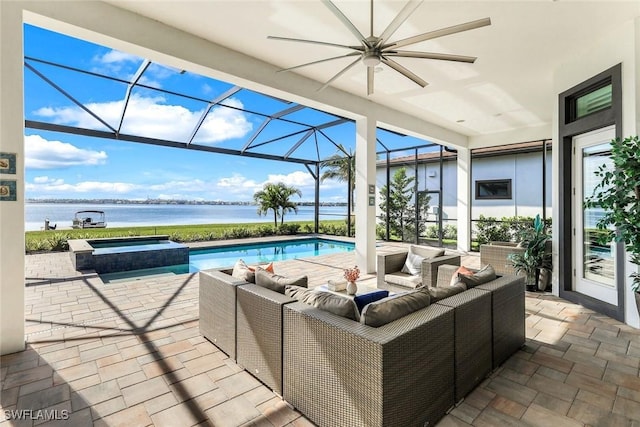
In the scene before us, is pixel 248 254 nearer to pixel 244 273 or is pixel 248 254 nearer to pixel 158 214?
pixel 244 273

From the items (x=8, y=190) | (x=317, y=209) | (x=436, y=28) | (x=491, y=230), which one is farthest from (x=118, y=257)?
(x=491, y=230)

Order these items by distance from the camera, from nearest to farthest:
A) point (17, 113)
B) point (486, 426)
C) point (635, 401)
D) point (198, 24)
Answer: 1. point (486, 426)
2. point (635, 401)
3. point (17, 113)
4. point (198, 24)

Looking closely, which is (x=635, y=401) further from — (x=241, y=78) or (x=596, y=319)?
(x=241, y=78)

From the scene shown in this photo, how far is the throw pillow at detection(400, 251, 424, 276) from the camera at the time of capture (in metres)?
4.61

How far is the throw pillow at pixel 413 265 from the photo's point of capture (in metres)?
4.61

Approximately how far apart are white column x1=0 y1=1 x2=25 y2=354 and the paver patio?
0.31 metres

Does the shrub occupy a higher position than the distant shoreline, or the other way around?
the distant shoreline

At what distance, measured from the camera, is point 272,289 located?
260cm

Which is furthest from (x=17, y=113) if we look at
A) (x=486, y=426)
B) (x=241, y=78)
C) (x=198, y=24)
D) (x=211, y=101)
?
(x=486, y=426)

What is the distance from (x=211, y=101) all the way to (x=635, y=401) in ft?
24.0

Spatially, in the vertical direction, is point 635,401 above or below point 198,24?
below

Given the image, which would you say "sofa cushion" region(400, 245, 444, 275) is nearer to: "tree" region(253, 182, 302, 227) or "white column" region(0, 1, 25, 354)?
"white column" region(0, 1, 25, 354)

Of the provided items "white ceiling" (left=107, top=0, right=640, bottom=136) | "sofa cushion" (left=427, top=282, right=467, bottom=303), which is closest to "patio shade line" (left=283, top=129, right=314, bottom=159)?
"white ceiling" (left=107, top=0, right=640, bottom=136)

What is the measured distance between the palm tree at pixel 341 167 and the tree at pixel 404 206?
1.73 meters
